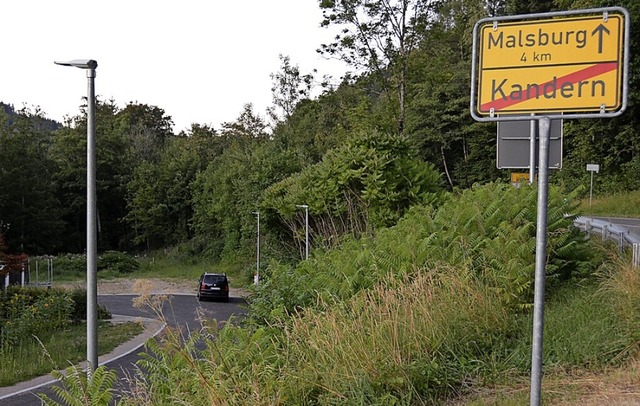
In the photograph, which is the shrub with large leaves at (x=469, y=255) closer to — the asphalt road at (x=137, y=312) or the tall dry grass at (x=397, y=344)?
the tall dry grass at (x=397, y=344)

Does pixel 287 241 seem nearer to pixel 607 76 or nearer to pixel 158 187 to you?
pixel 607 76

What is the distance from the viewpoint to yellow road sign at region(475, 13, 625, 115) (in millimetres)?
3125

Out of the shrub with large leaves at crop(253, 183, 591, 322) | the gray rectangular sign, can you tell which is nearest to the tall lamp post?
the shrub with large leaves at crop(253, 183, 591, 322)

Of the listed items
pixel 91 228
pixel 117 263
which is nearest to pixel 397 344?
pixel 91 228

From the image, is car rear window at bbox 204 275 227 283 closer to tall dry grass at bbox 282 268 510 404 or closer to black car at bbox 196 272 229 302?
black car at bbox 196 272 229 302

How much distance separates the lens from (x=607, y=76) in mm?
3121

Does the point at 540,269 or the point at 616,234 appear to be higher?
the point at 540,269

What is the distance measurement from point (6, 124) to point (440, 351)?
64805mm

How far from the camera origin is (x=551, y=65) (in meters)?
3.24

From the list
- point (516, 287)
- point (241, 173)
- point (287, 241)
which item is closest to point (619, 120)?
point (287, 241)

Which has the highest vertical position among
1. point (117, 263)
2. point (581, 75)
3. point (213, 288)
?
point (581, 75)

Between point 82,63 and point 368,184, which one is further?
point 368,184

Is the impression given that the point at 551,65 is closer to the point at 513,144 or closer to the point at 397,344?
the point at 397,344

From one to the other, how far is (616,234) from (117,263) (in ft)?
165
